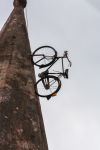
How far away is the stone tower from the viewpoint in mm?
15203

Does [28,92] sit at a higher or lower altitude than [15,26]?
lower

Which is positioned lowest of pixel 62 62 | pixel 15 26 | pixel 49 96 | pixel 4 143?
pixel 4 143

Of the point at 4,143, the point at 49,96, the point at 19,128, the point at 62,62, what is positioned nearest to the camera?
the point at 4,143

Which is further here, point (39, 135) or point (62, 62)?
point (62, 62)

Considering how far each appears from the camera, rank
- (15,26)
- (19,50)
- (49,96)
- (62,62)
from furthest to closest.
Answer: (15,26)
(19,50)
(62,62)
(49,96)

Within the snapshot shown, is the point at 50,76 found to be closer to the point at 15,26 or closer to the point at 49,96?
the point at 49,96

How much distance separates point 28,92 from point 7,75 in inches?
38.0

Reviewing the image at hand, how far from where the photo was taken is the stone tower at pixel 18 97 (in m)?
15.2

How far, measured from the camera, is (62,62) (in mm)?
18359

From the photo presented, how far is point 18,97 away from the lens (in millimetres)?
16922

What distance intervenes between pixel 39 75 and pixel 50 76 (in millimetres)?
464

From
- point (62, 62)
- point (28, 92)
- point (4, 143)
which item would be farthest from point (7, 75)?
point (4, 143)

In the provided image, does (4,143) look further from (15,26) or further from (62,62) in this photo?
(15,26)

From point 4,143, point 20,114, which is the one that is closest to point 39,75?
point 20,114
